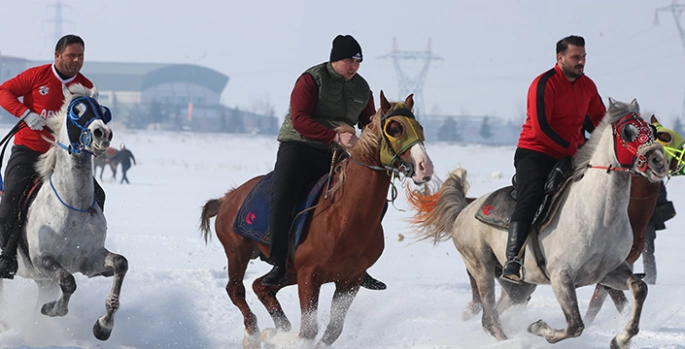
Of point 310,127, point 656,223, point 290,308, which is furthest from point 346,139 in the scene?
point 656,223

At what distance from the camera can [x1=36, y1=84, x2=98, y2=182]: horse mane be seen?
6668 millimetres

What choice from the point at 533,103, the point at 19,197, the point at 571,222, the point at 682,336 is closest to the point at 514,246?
the point at 571,222

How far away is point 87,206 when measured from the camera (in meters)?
6.76

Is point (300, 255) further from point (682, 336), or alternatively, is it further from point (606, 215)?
point (682, 336)

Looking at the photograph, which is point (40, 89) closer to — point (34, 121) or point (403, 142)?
point (34, 121)

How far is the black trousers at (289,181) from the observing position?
6691 millimetres

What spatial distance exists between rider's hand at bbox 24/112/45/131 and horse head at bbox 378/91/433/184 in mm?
2467

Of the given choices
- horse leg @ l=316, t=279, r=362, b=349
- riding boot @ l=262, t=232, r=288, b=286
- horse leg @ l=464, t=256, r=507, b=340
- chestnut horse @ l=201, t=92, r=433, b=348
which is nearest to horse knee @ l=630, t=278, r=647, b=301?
horse leg @ l=464, t=256, r=507, b=340

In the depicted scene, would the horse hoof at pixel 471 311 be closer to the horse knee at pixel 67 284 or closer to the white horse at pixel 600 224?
the white horse at pixel 600 224

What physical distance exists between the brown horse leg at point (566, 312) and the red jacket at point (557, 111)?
100cm

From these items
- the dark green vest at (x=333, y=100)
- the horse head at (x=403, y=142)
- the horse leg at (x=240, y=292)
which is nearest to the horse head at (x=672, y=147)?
the dark green vest at (x=333, y=100)

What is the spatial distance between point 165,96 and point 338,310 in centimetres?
14913

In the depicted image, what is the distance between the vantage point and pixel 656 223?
30.8 feet

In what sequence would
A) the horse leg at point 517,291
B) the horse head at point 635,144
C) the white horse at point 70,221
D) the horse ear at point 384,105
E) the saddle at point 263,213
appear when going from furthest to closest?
1. the horse leg at point 517,291
2. the saddle at point 263,213
3. the white horse at point 70,221
4. the horse ear at point 384,105
5. the horse head at point 635,144
